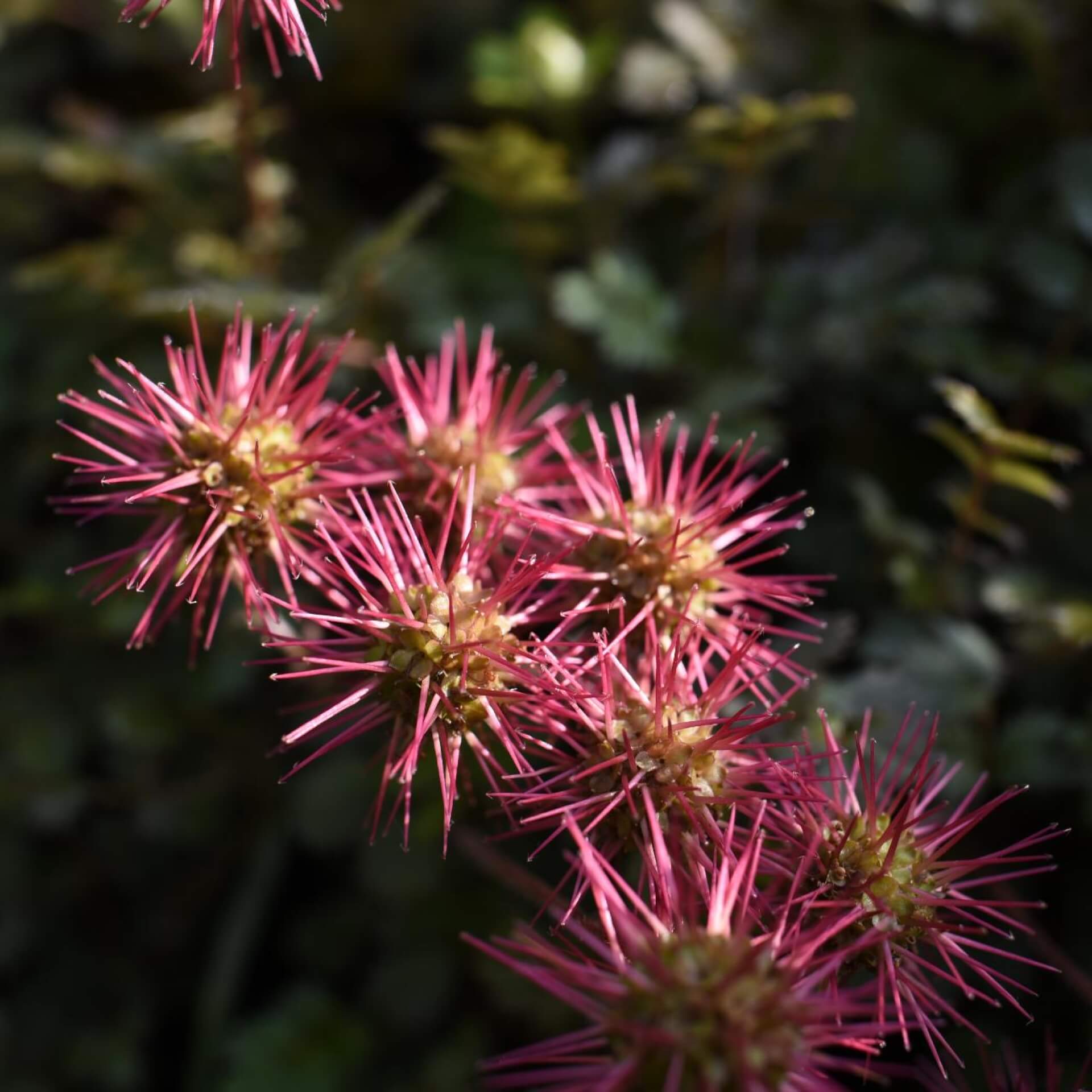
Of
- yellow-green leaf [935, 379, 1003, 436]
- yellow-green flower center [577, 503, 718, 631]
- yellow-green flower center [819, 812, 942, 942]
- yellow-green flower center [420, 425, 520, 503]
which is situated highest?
yellow-green leaf [935, 379, 1003, 436]

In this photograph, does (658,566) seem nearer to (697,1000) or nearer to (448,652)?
(448,652)

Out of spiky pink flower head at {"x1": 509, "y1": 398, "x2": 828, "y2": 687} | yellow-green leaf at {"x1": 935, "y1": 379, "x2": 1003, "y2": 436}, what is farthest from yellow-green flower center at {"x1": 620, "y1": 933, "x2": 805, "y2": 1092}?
yellow-green leaf at {"x1": 935, "y1": 379, "x2": 1003, "y2": 436}

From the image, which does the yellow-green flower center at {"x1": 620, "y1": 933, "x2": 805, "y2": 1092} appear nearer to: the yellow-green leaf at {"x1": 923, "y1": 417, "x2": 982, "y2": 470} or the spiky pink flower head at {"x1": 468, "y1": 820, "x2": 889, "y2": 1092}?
the spiky pink flower head at {"x1": 468, "y1": 820, "x2": 889, "y2": 1092}

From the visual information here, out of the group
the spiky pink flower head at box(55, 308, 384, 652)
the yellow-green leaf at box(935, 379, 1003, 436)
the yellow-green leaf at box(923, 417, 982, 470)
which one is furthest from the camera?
the yellow-green leaf at box(923, 417, 982, 470)

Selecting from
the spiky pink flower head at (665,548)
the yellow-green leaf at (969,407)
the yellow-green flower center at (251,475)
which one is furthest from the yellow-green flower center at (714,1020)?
the yellow-green leaf at (969,407)

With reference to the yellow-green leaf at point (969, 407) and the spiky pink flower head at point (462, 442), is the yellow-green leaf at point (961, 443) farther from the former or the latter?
the spiky pink flower head at point (462, 442)

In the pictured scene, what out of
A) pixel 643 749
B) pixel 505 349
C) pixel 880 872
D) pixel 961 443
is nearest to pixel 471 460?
pixel 643 749

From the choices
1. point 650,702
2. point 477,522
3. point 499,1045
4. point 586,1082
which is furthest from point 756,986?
point 499,1045
